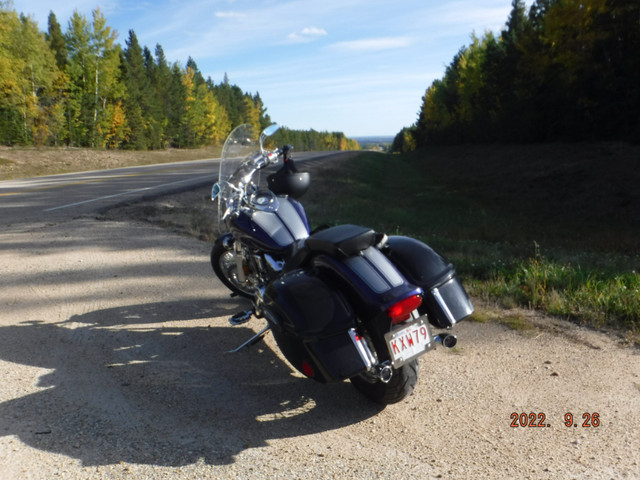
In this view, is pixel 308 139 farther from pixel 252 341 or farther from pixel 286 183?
pixel 252 341

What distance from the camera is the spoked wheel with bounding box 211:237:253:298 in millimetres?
5102

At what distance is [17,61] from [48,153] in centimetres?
1397

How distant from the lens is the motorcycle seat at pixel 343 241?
2939mm

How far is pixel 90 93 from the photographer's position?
161ft

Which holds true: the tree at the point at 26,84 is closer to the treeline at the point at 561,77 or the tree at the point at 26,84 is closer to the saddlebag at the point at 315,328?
the treeline at the point at 561,77

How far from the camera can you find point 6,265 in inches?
240

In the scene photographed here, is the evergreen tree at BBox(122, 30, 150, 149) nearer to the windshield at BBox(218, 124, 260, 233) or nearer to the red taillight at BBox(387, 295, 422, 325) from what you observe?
the windshield at BBox(218, 124, 260, 233)

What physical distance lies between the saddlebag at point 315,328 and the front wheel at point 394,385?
1.34 feet

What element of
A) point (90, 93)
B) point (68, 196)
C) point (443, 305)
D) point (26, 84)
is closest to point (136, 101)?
point (90, 93)

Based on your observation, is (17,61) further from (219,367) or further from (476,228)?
(219,367)

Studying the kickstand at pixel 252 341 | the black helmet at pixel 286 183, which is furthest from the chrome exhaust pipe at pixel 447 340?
the black helmet at pixel 286 183

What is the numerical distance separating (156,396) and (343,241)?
5.46 feet

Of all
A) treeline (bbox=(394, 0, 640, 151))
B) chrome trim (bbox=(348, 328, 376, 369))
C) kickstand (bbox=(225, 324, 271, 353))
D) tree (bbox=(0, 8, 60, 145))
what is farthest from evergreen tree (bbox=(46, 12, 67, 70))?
chrome trim (bbox=(348, 328, 376, 369))

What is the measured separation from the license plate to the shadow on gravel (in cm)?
59
